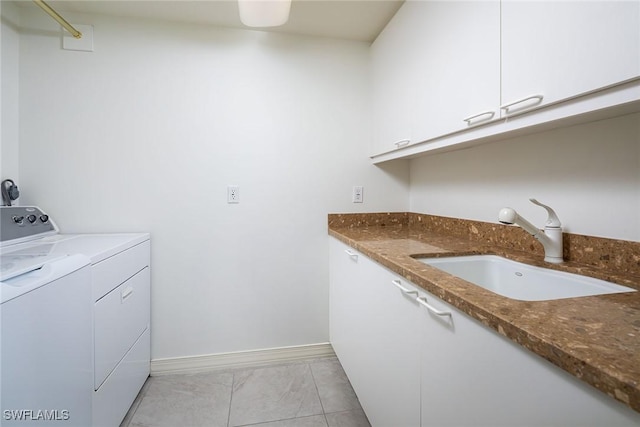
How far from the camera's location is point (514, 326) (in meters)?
0.52

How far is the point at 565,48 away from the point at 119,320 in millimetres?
1957

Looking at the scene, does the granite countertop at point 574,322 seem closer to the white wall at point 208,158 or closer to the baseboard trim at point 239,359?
the white wall at point 208,158

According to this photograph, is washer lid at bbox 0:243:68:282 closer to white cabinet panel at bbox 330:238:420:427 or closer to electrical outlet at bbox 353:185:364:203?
white cabinet panel at bbox 330:238:420:427

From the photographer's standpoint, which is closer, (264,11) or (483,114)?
(483,114)

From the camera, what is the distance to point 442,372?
0.75m

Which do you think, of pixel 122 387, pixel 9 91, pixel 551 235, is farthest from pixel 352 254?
pixel 9 91

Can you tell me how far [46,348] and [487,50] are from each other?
5.69ft

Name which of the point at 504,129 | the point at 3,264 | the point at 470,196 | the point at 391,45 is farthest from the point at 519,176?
the point at 3,264

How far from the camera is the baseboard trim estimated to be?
1.73 metres

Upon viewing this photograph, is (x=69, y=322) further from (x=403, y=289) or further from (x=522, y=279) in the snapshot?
(x=522, y=279)

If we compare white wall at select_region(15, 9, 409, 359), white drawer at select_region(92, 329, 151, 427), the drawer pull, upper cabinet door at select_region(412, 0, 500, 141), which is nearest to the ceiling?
white wall at select_region(15, 9, 409, 359)

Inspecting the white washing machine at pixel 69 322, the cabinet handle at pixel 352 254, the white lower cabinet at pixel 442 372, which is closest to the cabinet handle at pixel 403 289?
the white lower cabinet at pixel 442 372

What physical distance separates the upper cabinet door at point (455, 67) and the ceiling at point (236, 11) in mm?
399

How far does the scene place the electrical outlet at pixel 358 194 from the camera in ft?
6.47
